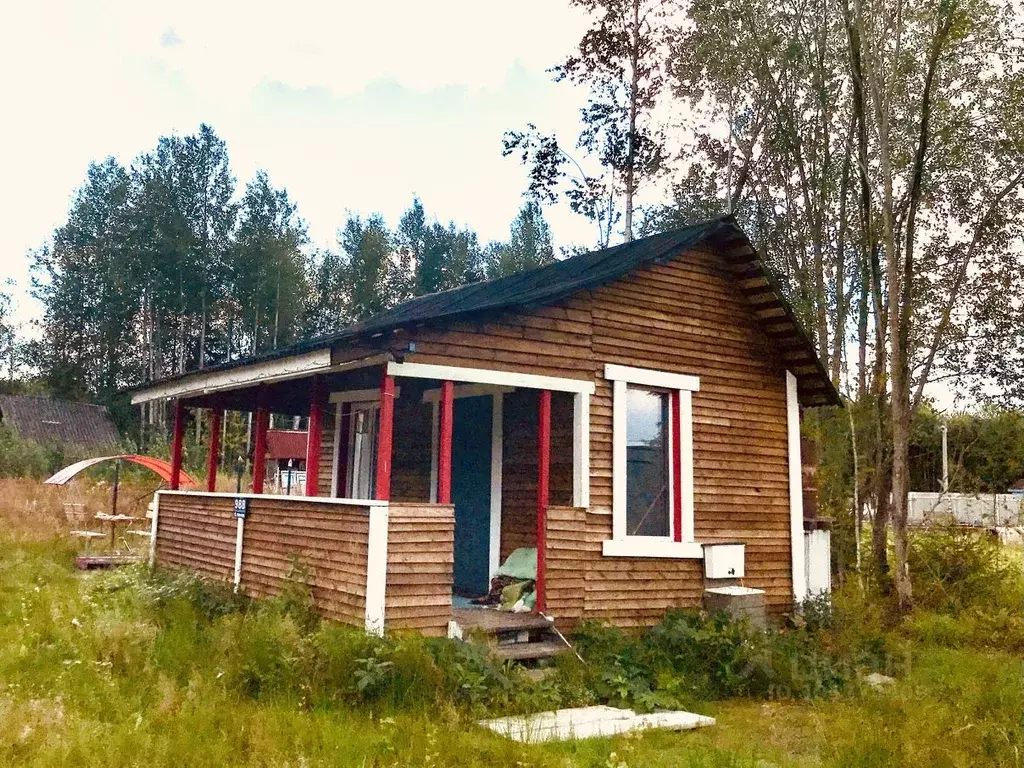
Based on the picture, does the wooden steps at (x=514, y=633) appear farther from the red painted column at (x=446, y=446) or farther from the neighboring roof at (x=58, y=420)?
the neighboring roof at (x=58, y=420)

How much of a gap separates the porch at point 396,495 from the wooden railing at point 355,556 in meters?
0.01

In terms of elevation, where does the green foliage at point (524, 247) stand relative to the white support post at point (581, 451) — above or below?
above

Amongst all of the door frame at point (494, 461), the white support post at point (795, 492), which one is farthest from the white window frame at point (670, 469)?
the white support post at point (795, 492)

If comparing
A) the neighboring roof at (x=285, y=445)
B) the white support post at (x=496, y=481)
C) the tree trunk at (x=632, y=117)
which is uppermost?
the tree trunk at (x=632, y=117)

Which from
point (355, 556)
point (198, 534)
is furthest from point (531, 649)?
point (198, 534)

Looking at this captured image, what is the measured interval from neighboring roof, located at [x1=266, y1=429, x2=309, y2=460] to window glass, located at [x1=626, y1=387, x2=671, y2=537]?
1544 cm

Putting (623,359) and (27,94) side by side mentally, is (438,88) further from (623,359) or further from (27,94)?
(623,359)

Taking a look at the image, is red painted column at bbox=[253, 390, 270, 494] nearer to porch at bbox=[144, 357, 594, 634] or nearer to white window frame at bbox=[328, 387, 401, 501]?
porch at bbox=[144, 357, 594, 634]

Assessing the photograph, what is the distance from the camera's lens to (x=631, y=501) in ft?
30.7

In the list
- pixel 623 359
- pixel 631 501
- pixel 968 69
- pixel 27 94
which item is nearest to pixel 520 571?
pixel 631 501

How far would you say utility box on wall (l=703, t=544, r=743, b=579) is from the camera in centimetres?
955

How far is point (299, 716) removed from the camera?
572 cm

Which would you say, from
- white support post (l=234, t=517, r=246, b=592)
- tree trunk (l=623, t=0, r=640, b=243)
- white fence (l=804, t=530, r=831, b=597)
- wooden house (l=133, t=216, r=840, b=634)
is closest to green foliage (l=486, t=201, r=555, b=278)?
tree trunk (l=623, t=0, r=640, b=243)

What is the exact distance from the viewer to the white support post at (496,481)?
9867mm
